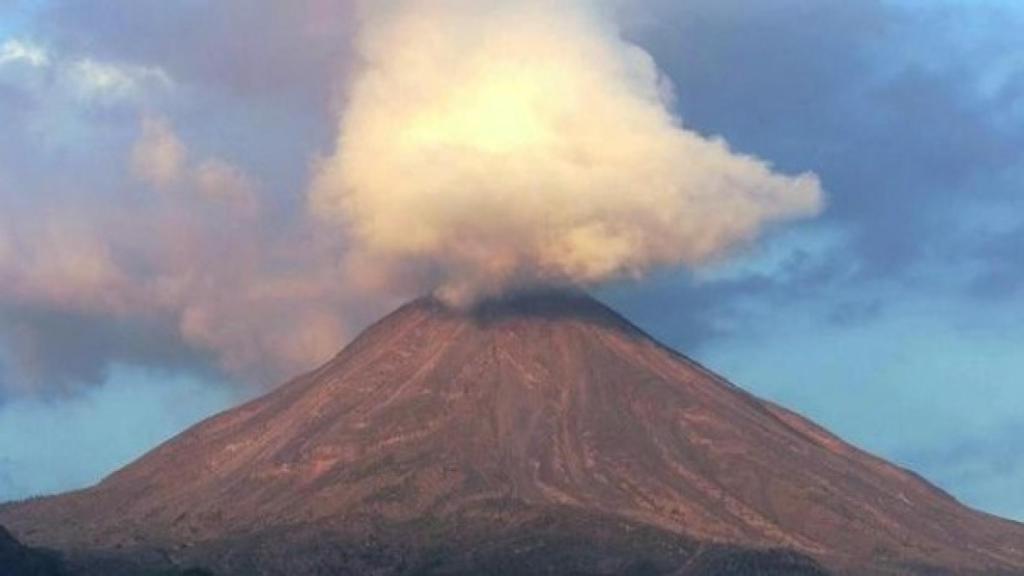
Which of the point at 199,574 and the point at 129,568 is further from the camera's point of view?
the point at 129,568

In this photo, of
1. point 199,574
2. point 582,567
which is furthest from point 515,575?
point 199,574

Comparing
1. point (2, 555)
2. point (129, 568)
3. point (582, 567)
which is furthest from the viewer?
point (582, 567)

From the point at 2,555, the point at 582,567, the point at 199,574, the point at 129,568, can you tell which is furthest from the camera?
the point at 582,567

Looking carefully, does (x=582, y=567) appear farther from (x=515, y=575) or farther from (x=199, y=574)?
(x=199, y=574)

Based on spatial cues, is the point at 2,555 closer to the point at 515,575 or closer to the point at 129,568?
the point at 129,568

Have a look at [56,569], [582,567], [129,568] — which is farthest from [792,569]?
[56,569]

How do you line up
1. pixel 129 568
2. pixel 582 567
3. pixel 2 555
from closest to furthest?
pixel 2 555 → pixel 129 568 → pixel 582 567

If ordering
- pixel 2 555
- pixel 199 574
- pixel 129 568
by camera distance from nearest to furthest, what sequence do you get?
pixel 2 555 < pixel 199 574 < pixel 129 568

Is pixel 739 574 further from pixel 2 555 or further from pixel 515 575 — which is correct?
pixel 2 555

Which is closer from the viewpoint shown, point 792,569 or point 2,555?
point 2,555
